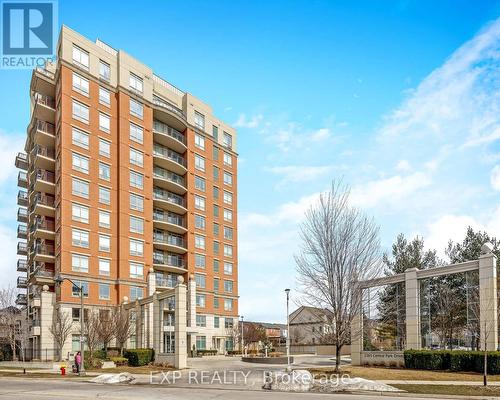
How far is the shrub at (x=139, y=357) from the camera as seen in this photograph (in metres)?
43.9

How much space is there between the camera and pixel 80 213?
2323 inches

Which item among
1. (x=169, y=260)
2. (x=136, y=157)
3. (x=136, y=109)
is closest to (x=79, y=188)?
(x=136, y=157)

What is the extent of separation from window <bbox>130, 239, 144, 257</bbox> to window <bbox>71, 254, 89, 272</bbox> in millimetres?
6337

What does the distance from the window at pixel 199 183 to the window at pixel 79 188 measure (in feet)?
65.3

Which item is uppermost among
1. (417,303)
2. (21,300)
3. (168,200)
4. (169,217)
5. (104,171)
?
(104,171)

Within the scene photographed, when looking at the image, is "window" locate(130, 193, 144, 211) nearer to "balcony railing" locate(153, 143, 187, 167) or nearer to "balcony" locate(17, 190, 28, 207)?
"balcony railing" locate(153, 143, 187, 167)

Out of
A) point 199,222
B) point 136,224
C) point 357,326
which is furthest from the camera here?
point 199,222

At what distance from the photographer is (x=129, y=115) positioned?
6588 centimetres

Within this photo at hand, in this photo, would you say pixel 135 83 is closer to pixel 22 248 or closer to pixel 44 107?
pixel 44 107

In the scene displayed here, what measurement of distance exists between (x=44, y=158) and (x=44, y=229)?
7.73 metres

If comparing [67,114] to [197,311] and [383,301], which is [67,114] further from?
[383,301]

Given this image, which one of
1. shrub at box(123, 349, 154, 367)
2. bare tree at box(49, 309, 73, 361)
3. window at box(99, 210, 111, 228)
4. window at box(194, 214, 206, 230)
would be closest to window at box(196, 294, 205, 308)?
window at box(194, 214, 206, 230)

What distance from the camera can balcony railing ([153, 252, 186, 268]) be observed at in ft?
231

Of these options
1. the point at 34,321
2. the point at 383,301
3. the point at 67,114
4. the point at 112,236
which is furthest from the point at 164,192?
the point at 383,301
